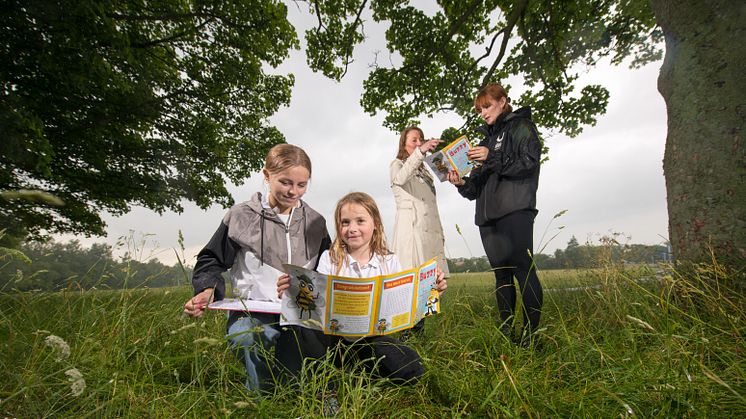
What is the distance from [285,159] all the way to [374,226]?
0.72 meters

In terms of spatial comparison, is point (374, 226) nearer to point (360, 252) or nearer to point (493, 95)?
point (360, 252)

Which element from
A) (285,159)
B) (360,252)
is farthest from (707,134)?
(285,159)

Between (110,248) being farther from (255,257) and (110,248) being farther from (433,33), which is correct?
(433,33)

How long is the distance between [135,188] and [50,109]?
92.4 inches

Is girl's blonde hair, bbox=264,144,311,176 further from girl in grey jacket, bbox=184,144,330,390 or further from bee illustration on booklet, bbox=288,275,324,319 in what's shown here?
bee illustration on booklet, bbox=288,275,324,319

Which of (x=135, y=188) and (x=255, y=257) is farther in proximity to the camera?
(x=135, y=188)

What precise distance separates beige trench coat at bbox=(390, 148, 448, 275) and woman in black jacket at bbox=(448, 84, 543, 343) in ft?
2.67

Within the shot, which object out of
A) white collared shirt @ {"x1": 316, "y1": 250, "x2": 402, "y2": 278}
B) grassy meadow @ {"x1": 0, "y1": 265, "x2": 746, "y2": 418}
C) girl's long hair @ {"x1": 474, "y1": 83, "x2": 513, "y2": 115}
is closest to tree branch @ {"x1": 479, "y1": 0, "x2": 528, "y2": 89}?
girl's long hair @ {"x1": 474, "y1": 83, "x2": 513, "y2": 115}

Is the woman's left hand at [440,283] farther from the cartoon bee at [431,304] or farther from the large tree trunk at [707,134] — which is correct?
the large tree trunk at [707,134]

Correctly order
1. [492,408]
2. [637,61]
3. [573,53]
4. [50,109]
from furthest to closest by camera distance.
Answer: [637,61]
[573,53]
[50,109]
[492,408]

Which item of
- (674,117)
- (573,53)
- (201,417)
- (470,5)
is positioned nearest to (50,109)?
(201,417)

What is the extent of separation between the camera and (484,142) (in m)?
3.44

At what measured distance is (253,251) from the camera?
2.20 m

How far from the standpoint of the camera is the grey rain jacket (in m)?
2.16
